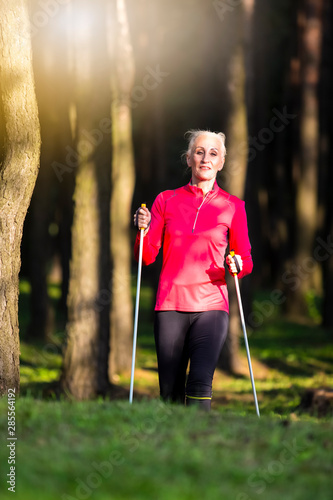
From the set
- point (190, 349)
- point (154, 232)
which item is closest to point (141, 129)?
point (154, 232)

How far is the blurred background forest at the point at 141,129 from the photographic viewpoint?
11.1 metres

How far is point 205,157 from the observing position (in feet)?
20.6

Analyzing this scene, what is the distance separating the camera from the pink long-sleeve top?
19.8 feet

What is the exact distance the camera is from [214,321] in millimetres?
6008

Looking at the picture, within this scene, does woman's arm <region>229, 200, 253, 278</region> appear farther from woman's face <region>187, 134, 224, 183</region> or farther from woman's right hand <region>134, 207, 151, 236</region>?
woman's right hand <region>134, 207, 151, 236</region>

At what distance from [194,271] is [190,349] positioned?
22.4 inches

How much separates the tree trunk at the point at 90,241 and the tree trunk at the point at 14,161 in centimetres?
424

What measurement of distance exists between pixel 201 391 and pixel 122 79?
894cm
